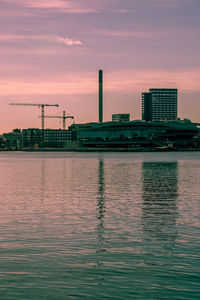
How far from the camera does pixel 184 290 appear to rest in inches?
677

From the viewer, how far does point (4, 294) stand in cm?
1683

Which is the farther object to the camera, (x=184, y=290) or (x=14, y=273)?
(x=14, y=273)

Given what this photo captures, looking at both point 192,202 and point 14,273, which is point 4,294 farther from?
point 192,202

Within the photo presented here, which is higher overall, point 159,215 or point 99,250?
point 99,250

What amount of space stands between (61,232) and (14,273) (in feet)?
30.1

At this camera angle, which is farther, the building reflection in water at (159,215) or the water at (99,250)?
the building reflection in water at (159,215)

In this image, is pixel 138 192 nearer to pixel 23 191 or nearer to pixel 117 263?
pixel 23 191

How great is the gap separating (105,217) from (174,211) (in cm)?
617

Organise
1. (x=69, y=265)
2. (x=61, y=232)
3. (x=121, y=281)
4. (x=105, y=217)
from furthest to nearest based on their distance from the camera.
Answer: (x=105, y=217), (x=61, y=232), (x=69, y=265), (x=121, y=281)

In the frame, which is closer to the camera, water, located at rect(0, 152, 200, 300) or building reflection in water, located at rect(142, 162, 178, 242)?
water, located at rect(0, 152, 200, 300)

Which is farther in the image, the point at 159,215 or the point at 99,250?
the point at 159,215

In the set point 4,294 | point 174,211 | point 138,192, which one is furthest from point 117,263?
point 138,192

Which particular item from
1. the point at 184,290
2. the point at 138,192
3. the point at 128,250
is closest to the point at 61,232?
the point at 128,250

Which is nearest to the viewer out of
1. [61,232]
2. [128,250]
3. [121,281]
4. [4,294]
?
[4,294]
